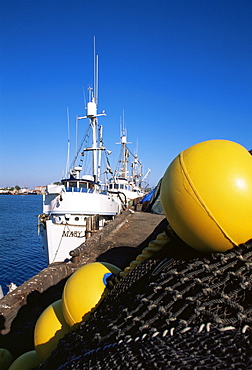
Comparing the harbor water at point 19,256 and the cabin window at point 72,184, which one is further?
the cabin window at point 72,184

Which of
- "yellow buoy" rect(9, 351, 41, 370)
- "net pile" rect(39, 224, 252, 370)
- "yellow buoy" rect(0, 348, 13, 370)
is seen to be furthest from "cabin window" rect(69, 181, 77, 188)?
"net pile" rect(39, 224, 252, 370)

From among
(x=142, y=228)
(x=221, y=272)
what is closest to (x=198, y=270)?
(x=221, y=272)

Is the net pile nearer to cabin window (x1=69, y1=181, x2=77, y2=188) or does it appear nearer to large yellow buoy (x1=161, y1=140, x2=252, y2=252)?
large yellow buoy (x1=161, y1=140, x2=252, y2=252)

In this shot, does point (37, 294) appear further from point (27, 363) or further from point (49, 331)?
point (49, 331)

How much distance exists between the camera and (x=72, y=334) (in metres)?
2.39

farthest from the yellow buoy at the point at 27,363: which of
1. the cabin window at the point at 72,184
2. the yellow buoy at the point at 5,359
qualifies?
the cabin window at the point at 72,184

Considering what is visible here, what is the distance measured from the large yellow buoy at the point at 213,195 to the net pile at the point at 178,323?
6.4 inches

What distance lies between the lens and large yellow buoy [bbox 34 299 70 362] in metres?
2.62

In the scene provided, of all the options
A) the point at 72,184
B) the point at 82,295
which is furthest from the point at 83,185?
the point at 82,295

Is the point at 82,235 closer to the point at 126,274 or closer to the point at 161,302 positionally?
the point at 126,274

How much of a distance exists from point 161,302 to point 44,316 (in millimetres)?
1559

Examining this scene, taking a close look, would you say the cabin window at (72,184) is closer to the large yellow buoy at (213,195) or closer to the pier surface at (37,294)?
the pier surface at (37,294)

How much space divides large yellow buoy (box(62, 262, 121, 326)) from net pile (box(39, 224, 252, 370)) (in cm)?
19

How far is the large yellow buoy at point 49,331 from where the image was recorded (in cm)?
262
